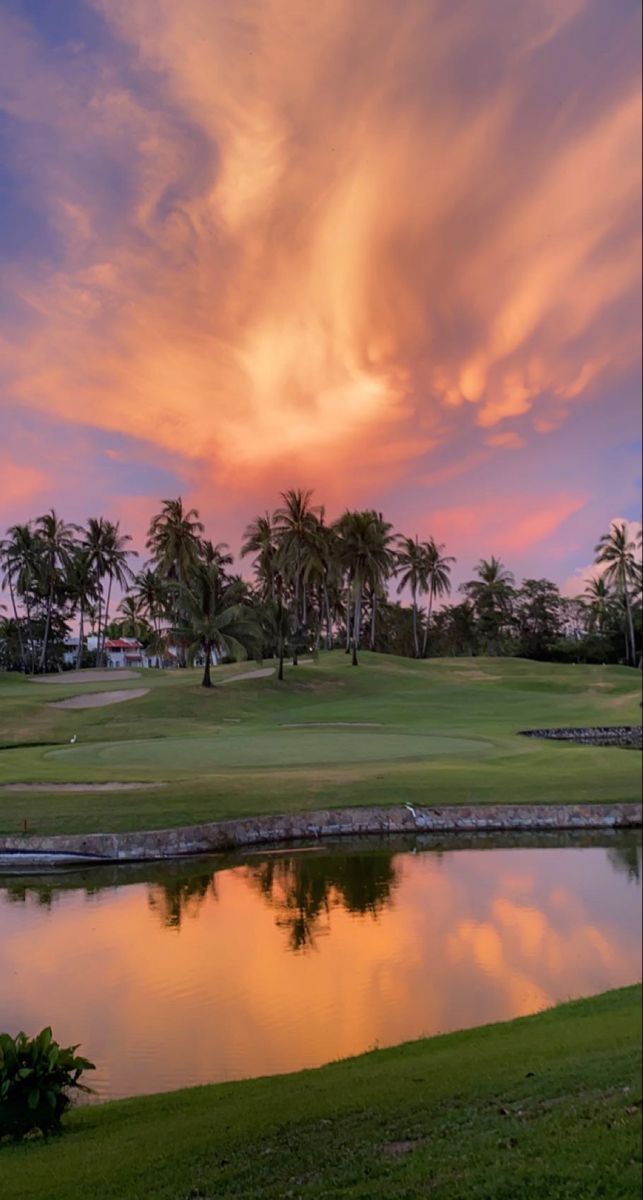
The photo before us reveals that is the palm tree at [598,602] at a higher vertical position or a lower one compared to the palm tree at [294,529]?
lower

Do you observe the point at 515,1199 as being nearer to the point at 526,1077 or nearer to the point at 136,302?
the point at 526,1077

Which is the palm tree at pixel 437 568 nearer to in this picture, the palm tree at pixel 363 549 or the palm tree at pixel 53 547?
the palm tree at pixel 363 549

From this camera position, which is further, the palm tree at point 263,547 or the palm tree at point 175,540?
the palm tree at point 263,547

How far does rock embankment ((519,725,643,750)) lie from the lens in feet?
22.4

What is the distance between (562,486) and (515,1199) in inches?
167

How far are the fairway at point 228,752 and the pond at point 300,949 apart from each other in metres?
0.70

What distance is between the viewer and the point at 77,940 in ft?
11.7

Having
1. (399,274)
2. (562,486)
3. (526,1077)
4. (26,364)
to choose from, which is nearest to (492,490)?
(562,486)

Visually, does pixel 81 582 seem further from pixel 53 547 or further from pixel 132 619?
pixel 132 619

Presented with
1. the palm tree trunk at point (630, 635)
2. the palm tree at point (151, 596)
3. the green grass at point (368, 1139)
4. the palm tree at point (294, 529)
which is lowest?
the green grass at point (368, 1139)

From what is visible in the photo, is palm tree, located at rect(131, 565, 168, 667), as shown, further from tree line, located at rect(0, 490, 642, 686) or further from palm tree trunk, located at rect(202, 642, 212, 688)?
palm tree trunk, located at rect(202, 642, 212, 688)

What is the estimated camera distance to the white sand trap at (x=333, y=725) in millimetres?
6831

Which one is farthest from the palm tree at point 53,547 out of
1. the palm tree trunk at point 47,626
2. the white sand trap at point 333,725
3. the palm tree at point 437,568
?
the white sand trap at point 333,725

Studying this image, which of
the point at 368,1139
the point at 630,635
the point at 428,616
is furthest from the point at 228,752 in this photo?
the point at 630,635
